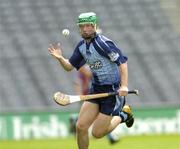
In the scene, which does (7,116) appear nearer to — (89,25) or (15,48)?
(15,48)

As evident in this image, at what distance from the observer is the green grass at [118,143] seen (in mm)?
16188

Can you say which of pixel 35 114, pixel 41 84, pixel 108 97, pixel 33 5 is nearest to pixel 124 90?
pixel 108 97

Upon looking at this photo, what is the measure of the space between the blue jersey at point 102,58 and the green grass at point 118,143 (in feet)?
14.8

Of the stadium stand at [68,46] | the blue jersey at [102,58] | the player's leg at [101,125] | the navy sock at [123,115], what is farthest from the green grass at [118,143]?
the blue jersey at [102,58]

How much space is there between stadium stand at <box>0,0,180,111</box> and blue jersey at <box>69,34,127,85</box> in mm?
11837

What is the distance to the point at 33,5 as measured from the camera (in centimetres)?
2606

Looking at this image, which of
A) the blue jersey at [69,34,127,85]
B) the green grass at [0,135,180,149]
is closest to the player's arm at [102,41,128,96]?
the blue jersey at [69,34,127,85]

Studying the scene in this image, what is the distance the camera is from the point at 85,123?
11.1 metres

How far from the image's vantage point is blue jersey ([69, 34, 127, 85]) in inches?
434

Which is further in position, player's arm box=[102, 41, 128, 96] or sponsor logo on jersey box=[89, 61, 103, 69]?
sponsor logo on jersey box=[89, 61, 103, 69]

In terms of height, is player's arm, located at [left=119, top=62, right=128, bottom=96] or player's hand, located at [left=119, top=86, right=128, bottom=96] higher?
player's arm, located at [left=119, top=62, right=128, bottom=96]

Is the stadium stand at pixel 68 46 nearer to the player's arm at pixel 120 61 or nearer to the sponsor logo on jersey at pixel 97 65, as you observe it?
the sponsor logo on jersey at pixel 97 65

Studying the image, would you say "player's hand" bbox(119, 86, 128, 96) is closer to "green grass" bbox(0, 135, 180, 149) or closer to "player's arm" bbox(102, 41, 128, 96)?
"player's arm" bbox(102, 41, 128, 96)

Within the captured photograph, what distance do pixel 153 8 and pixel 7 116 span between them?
25.9ft
